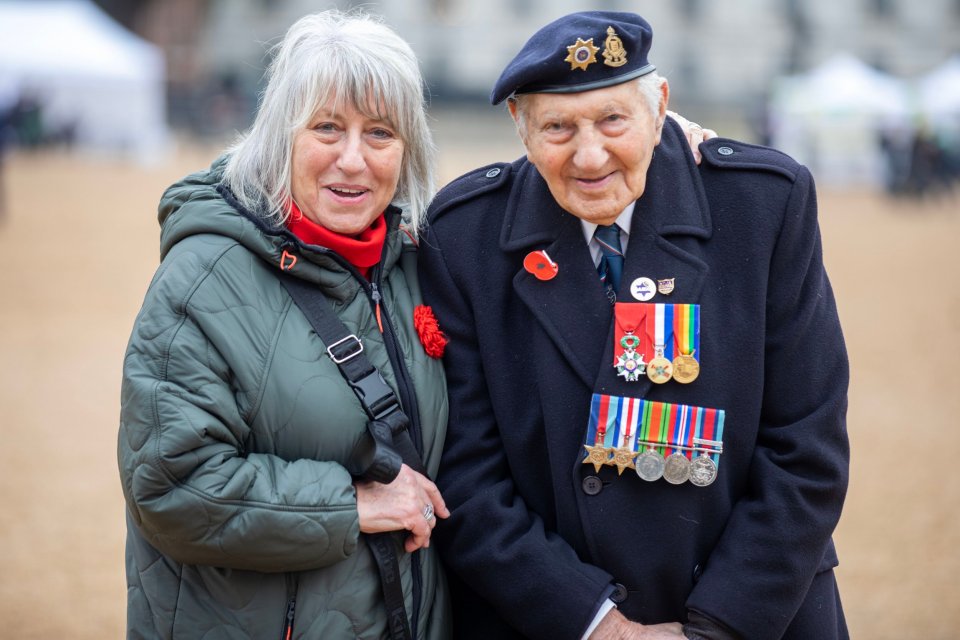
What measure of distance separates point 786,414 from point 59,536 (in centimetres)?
458

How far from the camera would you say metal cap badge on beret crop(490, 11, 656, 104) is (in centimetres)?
242

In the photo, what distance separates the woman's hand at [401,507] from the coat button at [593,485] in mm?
406

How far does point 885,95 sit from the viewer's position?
28.0 meters

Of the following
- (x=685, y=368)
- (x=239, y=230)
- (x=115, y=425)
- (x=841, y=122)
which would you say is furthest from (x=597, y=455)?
(x=841, y=122)

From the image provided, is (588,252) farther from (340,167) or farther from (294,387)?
(294,387)

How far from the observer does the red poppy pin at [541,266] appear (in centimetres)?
270

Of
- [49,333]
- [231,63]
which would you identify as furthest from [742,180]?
[231,63]

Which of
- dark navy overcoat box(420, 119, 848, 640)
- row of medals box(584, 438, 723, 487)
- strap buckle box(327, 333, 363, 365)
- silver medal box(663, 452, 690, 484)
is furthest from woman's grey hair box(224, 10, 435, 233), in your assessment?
silver medal box(663, 452, 690, 484)

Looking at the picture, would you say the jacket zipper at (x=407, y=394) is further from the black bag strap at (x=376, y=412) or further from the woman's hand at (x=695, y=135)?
the woman's hand at (x=695, y=135)

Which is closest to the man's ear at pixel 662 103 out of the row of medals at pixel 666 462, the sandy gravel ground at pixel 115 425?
the row of medals at pixel 666 462

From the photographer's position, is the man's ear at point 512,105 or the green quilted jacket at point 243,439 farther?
the man's ear at point 512,105

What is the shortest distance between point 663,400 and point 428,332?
2.11 ft

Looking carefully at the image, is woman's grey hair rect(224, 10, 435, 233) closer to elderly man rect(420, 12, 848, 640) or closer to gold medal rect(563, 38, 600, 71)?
elderly man rect(420, 12, 848, 640)

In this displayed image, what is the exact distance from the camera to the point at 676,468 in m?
2.55
